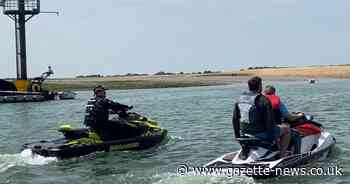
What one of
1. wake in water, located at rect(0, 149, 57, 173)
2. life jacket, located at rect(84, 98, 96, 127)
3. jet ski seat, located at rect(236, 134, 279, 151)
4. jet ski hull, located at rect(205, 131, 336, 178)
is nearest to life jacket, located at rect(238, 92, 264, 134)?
jet ski seat, located at rect(236, 134, 279, 151)

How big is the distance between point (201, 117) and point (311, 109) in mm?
6056

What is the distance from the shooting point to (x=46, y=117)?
1262 inches

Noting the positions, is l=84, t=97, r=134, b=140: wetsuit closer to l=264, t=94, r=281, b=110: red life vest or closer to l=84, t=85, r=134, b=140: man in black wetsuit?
l=84, t=85, r=134, b=140: man in black wetsuit

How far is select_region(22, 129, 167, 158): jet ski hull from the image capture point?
15617 mm

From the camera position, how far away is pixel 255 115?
12.2 m

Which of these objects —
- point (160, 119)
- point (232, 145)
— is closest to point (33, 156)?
point (232, 145)

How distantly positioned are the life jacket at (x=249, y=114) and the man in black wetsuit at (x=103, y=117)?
4.54m

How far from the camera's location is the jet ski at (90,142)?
15.7 meters

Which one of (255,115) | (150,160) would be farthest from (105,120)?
(255,115)

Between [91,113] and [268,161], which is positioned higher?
[91,113]

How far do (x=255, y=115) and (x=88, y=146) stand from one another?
17.2 ft

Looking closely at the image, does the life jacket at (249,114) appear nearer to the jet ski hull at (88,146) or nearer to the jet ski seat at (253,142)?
the jet ski seat at (253,142)

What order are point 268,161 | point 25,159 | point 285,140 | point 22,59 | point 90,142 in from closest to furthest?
point 268,161 → point 285,140 → point 25,159 → point 90,142 → point 22,59

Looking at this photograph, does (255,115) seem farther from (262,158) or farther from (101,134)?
(101,134)
